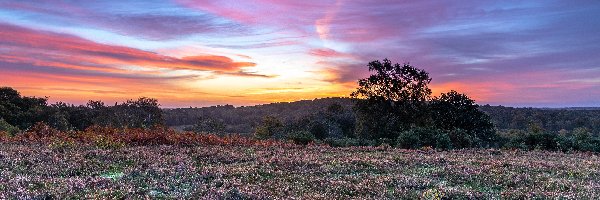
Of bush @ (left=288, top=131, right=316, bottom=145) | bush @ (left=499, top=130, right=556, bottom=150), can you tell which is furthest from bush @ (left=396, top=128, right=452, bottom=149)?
bush @ (left=288, top=131, right=316, bottom=145)

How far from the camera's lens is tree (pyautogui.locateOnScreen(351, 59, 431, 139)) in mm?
54031

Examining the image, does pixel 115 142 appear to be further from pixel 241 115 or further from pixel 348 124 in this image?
pixel 241 115

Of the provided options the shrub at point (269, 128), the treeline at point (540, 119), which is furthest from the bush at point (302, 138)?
the treeline at point (540, 119)

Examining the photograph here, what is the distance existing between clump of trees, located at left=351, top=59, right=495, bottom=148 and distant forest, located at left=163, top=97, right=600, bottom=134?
42.3 meters

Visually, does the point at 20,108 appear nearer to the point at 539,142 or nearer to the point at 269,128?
the point at 269,128

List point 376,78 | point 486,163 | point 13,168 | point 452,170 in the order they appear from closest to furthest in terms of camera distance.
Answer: point 13,168
point 452,170
point 486,163
point 376,78

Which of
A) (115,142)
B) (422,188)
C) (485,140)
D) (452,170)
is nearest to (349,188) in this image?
(422,188)

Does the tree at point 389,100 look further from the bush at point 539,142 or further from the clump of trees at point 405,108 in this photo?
the bush at point 539,142

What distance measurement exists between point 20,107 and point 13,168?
67603 millimetres

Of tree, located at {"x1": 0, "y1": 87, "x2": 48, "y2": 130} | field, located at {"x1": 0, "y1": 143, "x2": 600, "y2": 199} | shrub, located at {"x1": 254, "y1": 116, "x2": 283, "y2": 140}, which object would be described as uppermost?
tree, located at {"x1": 0, "y1": 87, "x2": 48, "y2": 130}

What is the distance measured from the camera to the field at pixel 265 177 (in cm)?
1174

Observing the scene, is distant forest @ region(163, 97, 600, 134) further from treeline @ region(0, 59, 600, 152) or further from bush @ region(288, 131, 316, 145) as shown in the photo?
bush @ region(288, 131, 316, 145)

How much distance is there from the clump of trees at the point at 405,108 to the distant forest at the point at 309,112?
139ft

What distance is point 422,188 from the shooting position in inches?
530
